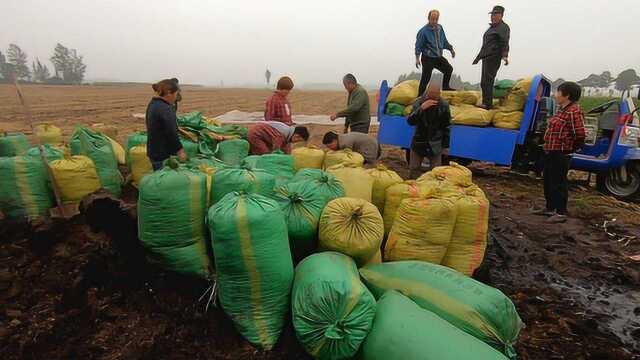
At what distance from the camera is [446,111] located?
4.60 meters

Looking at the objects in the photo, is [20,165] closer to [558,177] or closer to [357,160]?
[357,160]

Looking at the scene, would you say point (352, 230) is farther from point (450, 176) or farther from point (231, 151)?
point (231, 151)

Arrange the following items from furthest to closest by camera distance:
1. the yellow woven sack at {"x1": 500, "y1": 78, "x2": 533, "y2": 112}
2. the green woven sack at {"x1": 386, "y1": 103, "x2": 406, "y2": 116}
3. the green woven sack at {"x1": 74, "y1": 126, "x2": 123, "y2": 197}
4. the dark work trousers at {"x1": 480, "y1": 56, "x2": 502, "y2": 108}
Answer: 1. the green woven sack at {"x1": 386, "y1": 103, "x2": 406, "y2": 116}
2. the dark work trousers at {"x1": 480, "y1": 56, "x2": 502, "y2": 108}
3. the yellow woven sack at {"x1": 500, "y1": 78, "x2": 533, "y2": 112}
4. the green woven sack at {"x1": 74, "y1": 126, "x2": 123, "y2": 197}

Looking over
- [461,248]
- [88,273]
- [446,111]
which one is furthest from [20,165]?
[446,111]

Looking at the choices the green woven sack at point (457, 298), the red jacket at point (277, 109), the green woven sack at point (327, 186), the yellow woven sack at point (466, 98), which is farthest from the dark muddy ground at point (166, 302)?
the yellow woven sack at point (466, 98)

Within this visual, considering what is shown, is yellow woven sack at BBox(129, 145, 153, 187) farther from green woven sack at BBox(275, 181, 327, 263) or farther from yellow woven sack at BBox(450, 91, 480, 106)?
yellow woven sack at BBox(450, 91, 480, 106)

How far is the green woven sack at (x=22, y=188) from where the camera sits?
305 cm

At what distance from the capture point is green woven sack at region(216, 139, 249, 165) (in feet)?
14.6

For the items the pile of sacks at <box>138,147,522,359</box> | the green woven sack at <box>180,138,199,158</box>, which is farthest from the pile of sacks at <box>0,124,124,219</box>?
the pile of sacks at <box>138,147,522,359</box>

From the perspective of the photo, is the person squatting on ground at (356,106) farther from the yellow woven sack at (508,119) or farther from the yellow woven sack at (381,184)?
the yellow woven sack at (381,184)

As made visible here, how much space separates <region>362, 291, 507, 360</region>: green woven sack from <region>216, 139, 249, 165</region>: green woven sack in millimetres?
2993

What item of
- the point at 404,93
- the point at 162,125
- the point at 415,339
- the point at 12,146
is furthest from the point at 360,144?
the point at 12,146

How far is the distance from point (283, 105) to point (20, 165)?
2.88 m

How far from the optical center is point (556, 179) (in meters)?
4.34
